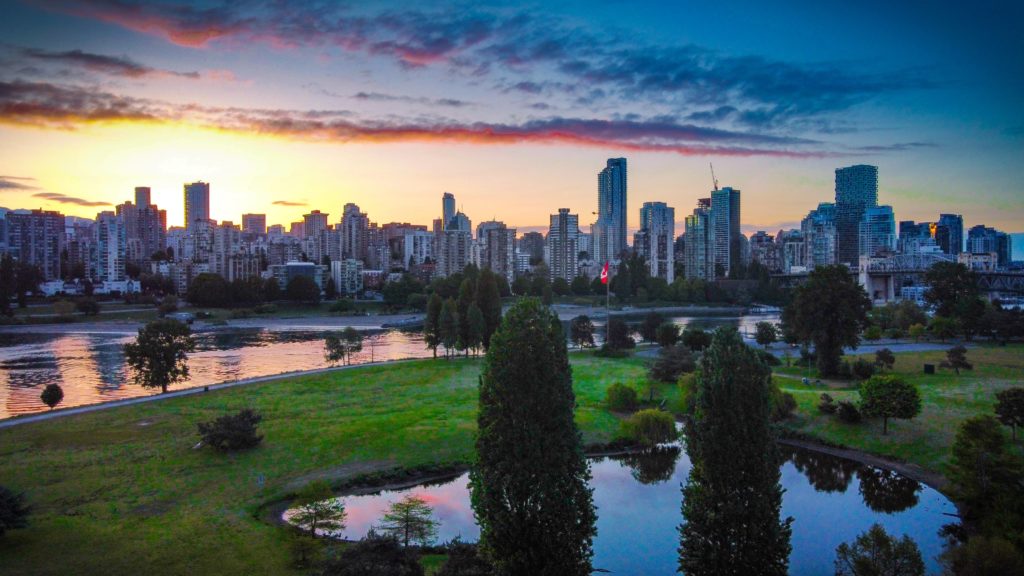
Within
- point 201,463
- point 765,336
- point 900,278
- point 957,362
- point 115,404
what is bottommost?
point 201,463

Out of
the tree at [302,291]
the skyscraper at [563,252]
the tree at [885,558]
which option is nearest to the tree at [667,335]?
the tree at [885,558]

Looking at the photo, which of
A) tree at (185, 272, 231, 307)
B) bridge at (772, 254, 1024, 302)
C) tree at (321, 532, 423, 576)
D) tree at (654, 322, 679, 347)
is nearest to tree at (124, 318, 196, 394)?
tree at (321, 532, 423, 576)

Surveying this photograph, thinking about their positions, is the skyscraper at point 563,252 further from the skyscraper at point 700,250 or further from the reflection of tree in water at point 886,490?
the reflection of tree in water at point 886,490

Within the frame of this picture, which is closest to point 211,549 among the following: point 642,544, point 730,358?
point 642,544

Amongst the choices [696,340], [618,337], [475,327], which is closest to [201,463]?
[475,327]

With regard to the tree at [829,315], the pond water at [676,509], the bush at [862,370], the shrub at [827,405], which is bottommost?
the pond water at [676,509]

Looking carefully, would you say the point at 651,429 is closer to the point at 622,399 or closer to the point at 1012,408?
the point at 622,399

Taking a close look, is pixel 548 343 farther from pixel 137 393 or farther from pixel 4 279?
pixel 4 279

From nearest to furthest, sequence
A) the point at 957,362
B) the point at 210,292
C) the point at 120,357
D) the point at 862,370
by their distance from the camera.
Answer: the point at 957,362
the point at 862,370
the point at 120,357
the point at 210,292
